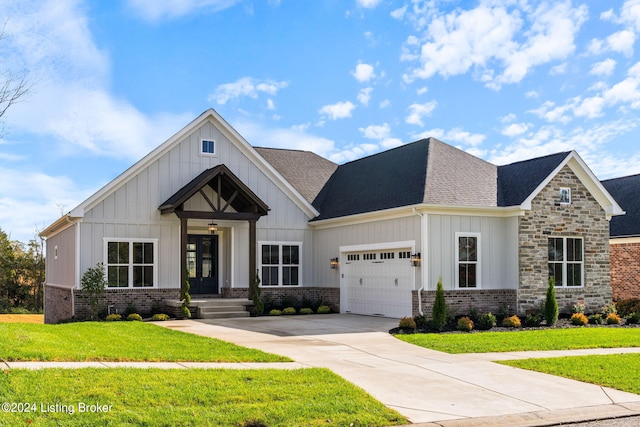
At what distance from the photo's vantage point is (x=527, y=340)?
627 inches

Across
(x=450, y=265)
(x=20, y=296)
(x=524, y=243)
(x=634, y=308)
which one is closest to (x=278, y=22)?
(x=450, y=265)

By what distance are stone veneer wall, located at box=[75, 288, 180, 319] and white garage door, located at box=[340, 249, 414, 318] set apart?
592 cm

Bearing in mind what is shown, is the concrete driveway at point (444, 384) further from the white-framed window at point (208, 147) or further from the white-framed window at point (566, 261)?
the white-framed window at point (208, 147)

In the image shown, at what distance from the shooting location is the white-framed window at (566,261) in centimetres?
2181

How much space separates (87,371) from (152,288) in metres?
13.1

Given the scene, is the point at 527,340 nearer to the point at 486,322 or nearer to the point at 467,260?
the point at 486,322

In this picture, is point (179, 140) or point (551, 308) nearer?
point (551, 308)

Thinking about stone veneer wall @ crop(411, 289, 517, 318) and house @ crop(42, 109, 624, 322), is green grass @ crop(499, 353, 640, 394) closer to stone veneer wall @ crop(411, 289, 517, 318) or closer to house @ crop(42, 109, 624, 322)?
stone veneer wall @ crop(411, 289, 517, 318)

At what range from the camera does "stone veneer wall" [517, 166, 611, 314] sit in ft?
69.4

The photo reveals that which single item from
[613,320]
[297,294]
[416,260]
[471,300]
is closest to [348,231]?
[297,294]

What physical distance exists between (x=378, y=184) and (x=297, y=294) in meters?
5.15

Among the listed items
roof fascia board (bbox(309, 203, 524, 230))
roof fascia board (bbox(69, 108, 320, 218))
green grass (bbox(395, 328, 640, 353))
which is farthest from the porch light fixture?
green grass (bbox(395, 328, 640, 353))

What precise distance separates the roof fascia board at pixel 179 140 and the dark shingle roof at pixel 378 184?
135cm

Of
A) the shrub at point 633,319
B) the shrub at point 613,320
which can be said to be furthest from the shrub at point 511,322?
the shrub at point 633,319
